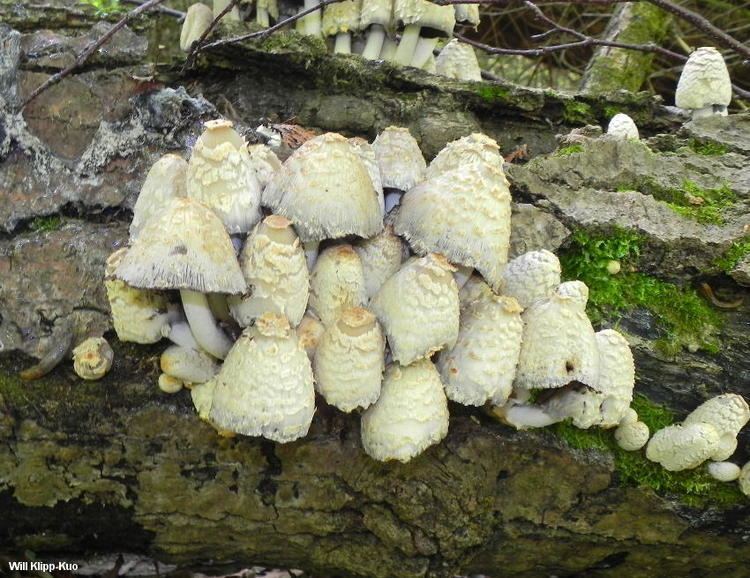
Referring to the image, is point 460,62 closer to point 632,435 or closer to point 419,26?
point 419,26

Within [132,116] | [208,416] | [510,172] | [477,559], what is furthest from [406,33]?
[477,559]

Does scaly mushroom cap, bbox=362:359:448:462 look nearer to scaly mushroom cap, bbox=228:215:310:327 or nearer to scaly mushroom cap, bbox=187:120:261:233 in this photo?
scaly mushroom cap, bbox=228:215:310:327

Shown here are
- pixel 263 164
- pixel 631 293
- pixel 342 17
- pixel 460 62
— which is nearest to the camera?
pixel 263 164

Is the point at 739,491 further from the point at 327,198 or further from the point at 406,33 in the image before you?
the point at 406,33

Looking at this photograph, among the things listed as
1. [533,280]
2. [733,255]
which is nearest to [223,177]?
[533,280]

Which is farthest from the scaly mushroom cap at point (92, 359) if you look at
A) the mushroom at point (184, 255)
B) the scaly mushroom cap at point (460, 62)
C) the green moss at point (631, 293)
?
the scaly mushroom cap at point (460, 62)

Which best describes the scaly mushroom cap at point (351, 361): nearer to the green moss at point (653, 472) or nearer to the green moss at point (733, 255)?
the green moss at point (653, 472)
